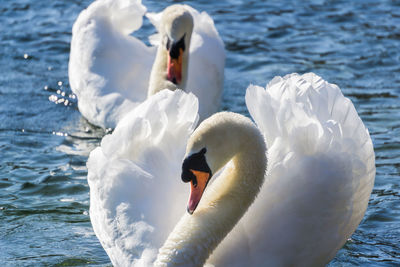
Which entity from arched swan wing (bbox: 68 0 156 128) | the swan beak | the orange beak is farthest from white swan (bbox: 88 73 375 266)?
arched swan wing (bbox: 68 0 156 128)

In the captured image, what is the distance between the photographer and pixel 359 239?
635 centimetres

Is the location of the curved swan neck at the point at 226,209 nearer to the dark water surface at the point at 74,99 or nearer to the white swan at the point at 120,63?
the dark water surface at the point at 74,99

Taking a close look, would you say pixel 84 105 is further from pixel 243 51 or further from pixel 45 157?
pixel 243 51

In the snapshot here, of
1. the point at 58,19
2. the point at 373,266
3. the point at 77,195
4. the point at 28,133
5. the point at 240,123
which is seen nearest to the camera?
the point at 240,123

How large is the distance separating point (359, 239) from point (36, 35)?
6.23 meters

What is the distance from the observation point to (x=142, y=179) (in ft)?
18.4

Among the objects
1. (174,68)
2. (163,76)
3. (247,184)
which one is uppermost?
(247,184)

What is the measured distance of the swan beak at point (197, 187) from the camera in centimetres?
491

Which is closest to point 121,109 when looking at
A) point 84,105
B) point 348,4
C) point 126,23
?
point 84,105

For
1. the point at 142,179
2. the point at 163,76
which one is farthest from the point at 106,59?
the point at 142,179

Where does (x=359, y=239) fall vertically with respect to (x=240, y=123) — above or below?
below

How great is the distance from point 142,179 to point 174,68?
2.47 metres

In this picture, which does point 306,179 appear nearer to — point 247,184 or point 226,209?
point 247,184

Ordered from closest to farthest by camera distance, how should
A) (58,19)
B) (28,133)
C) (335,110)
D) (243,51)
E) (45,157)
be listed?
(335,110) → (45,157) → (28,133) → (243,51) → (58,19)
